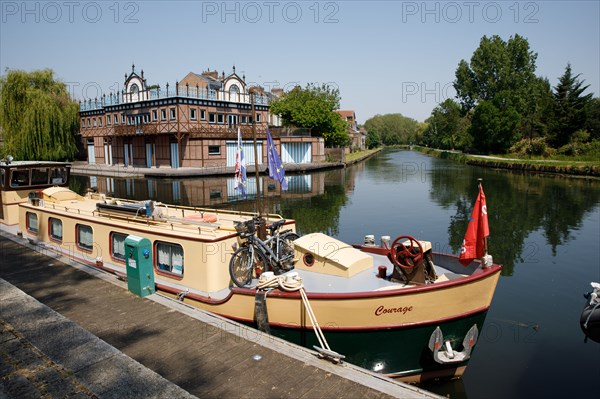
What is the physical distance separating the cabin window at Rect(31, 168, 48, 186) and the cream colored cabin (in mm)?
999

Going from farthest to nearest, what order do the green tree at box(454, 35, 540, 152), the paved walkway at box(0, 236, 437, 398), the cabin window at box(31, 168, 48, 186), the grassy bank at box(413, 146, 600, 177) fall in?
the green tree at box(454, 35, 540, 152)
the grassy bank at box(413, 146, 600, 177)
the cabin window at box(31, 168, 48, 186)
the paved walkway at box(0, 236, 437, 398)

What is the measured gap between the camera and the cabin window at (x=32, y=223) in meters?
13.9

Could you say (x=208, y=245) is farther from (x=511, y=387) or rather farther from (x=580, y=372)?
(x=580, y=372)

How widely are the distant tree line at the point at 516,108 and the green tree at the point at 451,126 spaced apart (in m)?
0.26

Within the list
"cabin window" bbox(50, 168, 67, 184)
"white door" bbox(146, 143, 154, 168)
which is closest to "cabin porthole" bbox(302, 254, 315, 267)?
"cabin window" bbox(50, 168, 67, 184)

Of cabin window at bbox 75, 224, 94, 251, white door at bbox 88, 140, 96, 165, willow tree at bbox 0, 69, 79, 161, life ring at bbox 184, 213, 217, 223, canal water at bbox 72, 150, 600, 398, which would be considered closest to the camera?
canal water at bbox 72, 150, 600, 398

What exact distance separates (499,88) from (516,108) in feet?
20.4

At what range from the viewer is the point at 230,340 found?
22.8 feet

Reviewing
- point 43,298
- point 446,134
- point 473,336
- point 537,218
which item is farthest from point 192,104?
point 446,134

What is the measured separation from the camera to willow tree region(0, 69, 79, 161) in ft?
154

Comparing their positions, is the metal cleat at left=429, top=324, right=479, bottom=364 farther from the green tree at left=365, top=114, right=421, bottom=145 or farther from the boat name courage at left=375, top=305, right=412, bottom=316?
the green tree at left=365, top=114, right=421, bottom=145

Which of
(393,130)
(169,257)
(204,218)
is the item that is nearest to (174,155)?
(204,218)

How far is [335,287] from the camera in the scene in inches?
346

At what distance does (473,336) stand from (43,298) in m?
8.69
